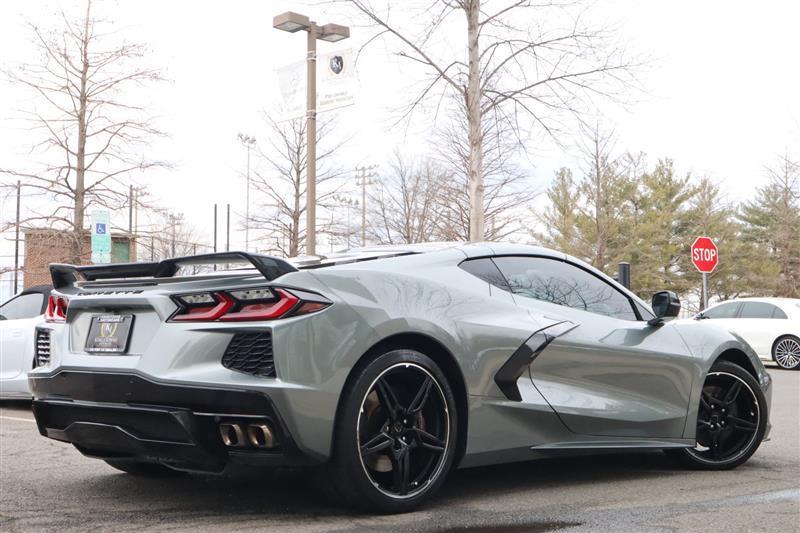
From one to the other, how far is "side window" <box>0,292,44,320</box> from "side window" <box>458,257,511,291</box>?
7.12 metres

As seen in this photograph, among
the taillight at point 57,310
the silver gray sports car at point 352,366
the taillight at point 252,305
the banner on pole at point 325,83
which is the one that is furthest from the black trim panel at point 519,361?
the banner on pole at point 325,83

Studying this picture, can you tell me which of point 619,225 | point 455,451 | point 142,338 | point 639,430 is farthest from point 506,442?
point 619,225

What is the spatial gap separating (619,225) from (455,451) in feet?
147

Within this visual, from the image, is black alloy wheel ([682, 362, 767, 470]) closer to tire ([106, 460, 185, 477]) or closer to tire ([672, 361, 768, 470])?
tire ([672, 361, 768, 470])

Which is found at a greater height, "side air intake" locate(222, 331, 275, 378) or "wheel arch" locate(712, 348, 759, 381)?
"side air intake" locate(222, 331, 275, 378)

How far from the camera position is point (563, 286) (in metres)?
5.30

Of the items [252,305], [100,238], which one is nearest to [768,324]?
[100,238]

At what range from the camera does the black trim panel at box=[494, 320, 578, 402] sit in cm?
463

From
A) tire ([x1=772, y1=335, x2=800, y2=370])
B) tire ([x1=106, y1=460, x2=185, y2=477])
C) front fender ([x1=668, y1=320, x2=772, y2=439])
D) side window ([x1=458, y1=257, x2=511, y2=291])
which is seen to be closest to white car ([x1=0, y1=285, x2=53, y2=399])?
tire ([x1=106, y1=460, x2=185, y2=477])

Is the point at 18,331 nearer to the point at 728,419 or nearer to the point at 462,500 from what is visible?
the point at 462,500

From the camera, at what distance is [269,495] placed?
15.5 ft

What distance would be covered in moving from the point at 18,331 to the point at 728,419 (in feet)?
25.6

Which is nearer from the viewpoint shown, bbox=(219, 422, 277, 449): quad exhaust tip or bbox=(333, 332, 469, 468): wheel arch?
bbox=(219, 422, 277, 449): quad exhaust tip

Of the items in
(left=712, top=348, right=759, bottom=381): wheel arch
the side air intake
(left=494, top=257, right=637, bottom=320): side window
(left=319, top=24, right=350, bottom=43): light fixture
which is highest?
(left=319, top=24, right=350, bottom=43): light fixture
